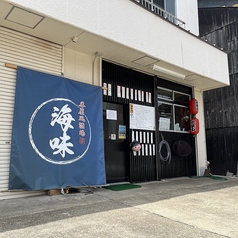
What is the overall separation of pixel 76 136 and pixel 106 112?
122 centimetres

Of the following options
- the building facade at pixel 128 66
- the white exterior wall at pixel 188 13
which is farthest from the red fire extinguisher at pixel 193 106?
the white exterior wall at pixel 188 13

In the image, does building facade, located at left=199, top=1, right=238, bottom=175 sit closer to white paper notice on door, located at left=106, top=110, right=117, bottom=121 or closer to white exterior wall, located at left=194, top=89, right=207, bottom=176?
white exterior wall, located at left=194, top=89, right=207, bottom=176

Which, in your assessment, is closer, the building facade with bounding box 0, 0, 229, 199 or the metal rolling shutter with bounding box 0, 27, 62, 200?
the metal rolling shutter with bounding box 0, 27, 62, 200

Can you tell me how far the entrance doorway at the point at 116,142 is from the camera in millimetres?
5758

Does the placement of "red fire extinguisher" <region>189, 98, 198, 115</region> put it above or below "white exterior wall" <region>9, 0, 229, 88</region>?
below

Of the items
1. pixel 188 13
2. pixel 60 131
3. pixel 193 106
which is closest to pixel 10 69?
pixel 60 131

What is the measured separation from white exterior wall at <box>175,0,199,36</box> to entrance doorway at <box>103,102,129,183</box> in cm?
369

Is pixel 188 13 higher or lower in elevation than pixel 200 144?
higher

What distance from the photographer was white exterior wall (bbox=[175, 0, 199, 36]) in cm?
754

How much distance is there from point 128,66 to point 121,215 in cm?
405

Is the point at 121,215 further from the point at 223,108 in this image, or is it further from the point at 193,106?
the point at 223,108

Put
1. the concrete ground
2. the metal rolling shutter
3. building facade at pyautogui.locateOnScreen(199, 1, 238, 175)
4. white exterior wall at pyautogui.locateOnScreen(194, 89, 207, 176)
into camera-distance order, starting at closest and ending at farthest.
→ the concrete ground < the metal rolling shutter < white exterior wall at pyautogui.locateOnScreen(194, 89, 207, 176) < building facade at pyautogui.locateOnScreen(199, 1, 238, 175)

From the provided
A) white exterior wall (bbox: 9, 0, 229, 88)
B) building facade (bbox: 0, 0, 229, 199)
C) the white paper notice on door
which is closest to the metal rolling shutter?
building facade (bbox: 0, 0, 229, 199)

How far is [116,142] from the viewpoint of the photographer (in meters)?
5.96
